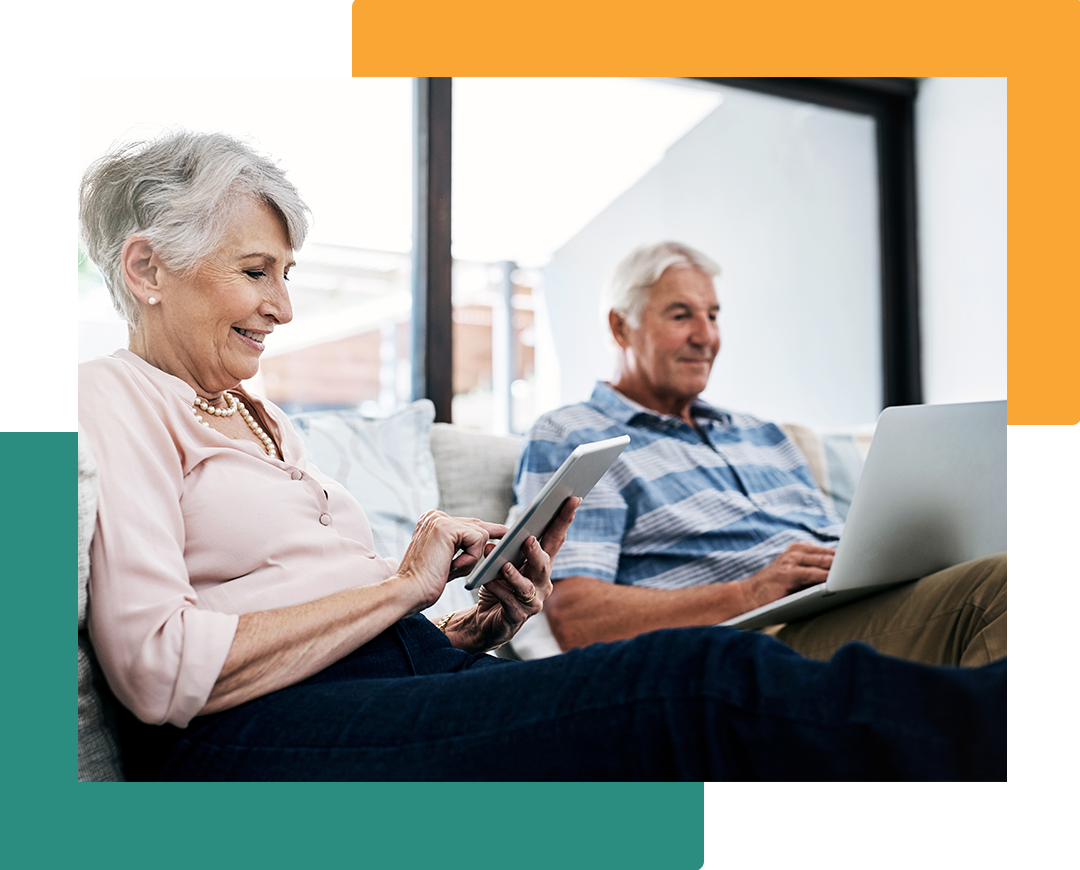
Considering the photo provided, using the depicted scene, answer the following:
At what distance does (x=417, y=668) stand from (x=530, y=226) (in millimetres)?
1140

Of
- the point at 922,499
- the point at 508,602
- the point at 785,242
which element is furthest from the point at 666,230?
the point at 508,602

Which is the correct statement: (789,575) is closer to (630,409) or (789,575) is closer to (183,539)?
(630,409)

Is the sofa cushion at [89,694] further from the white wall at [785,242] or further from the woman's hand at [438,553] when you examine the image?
the white wall at [785,242]

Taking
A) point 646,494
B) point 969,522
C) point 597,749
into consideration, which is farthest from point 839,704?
point 646,494

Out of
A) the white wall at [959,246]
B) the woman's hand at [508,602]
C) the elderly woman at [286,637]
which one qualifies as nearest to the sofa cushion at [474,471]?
the woman's hand at [508,602]

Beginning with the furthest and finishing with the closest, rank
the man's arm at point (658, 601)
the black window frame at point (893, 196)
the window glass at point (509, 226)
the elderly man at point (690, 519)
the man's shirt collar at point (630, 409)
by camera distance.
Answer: the black window frame at point (893, 196) < the window glass at point (509, 226) < the man's shirt collar at point (630, 409) < the man's arm at point (658, 601) < the elderly man at point (690, 519)

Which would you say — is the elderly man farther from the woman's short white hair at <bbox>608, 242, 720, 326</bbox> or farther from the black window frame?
the black window frame

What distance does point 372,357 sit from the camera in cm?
157

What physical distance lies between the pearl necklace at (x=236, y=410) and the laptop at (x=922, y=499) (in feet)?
2.08

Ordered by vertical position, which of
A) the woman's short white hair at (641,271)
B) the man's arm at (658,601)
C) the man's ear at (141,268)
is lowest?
the man's arm at (658,601)

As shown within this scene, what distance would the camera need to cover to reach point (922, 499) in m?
1.10

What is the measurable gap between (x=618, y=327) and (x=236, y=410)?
1.03m

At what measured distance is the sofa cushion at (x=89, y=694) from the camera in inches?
28.3

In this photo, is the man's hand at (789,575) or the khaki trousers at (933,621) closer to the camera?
the khaki trousers at (933,621)
